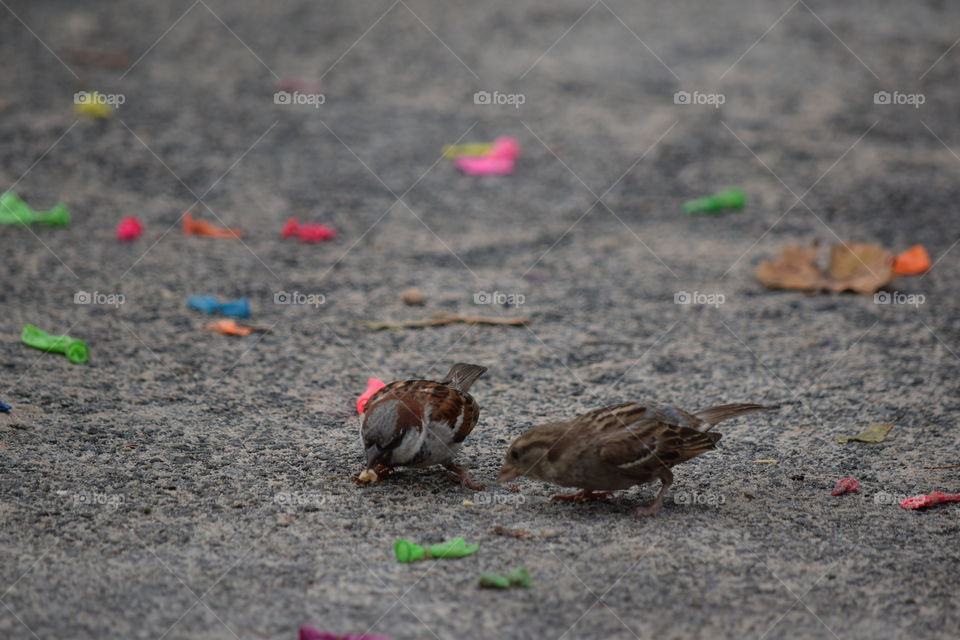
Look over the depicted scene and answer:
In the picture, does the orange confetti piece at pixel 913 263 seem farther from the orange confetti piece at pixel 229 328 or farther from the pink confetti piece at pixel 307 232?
the orange confetti piece at pixel 229 328

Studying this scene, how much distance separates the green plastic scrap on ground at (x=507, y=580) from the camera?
3.56 meters

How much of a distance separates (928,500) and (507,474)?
1.75m

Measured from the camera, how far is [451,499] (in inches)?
169

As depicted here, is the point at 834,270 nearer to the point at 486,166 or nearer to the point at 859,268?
the point at 859,268

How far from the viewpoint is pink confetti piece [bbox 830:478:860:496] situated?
4.37m

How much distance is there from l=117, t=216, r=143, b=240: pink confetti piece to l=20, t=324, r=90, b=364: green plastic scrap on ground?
168 cm

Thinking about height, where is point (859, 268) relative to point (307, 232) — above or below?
below

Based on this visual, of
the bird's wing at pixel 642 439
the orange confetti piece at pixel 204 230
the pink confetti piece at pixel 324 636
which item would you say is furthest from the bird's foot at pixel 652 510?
the orange confetti piece at pixel 204 230

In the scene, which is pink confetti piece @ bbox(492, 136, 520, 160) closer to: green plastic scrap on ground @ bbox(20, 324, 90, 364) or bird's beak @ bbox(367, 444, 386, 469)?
green plastic scrap on ground @ bbox(20, 324, 90, 364)

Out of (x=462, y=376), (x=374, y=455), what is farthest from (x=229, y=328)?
(x=374, y=455)

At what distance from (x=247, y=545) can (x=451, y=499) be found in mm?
890

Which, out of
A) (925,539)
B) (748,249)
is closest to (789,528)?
(925,539)

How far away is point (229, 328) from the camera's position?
19.6 ft

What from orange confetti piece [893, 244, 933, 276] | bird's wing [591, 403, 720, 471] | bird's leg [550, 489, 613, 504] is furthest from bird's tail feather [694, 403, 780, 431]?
orange confetti piece [893, 244, 933, 276]
